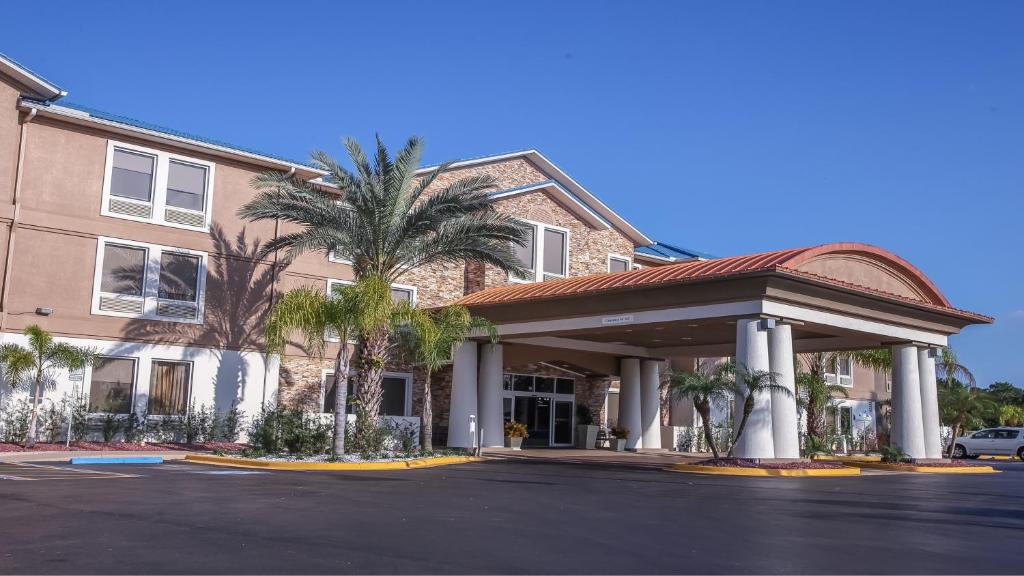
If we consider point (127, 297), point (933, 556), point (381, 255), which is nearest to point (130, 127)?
point (127, 297)

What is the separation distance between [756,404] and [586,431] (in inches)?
555

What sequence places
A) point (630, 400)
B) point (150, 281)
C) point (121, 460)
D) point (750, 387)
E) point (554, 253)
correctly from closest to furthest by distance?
point (121, 460), point (750, 387), point (150, 281), point (554, 253), point (630, 400)

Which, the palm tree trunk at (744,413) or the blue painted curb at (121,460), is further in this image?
the palm tree trunk at (744,413)

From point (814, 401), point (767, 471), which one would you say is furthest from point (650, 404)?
point (767, 471)

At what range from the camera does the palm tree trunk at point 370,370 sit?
77.2ft

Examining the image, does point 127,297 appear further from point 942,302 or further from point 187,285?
point 942,302

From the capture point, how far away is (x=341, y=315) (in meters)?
22.3

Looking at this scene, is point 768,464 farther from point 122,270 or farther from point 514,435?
point 122,270

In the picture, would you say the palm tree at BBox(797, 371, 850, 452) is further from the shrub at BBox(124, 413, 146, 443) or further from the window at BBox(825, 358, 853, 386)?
the shrub at BBox(124, 413, 146, 443)

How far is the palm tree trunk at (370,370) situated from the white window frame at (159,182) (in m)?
7.75

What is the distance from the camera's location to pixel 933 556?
9062mm

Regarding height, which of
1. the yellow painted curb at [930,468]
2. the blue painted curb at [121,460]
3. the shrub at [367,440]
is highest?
the shrub at [367,440]

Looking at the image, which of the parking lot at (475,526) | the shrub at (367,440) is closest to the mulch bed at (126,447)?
the shrub at (367,440)

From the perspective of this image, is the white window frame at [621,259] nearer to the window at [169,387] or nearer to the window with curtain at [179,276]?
the window with curtain at [179,276]
